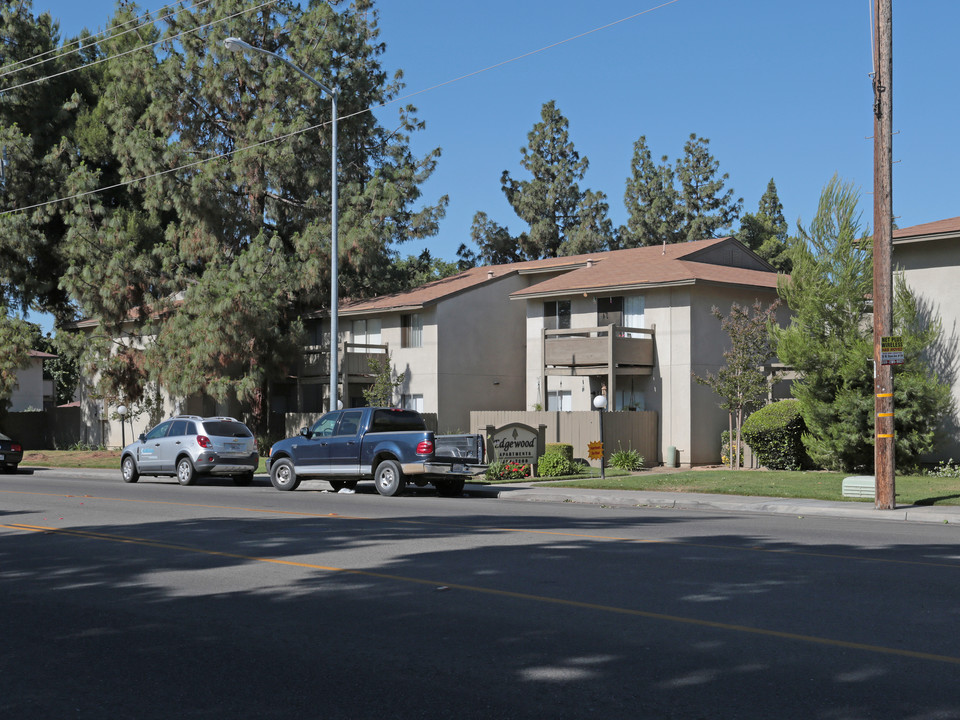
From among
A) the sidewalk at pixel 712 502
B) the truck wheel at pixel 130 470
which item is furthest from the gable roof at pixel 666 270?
the truck wheel at pixel 130 470

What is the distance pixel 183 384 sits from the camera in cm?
3850

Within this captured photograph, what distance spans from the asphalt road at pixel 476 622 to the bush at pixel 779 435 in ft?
45.1

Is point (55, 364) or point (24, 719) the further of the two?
point (55, 364)

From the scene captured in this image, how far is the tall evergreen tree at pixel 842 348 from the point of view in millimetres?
25328

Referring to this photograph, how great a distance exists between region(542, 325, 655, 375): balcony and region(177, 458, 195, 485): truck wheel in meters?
12.7

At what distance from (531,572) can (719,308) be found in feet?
83.2

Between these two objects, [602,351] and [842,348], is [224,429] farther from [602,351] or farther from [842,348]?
[842,348]

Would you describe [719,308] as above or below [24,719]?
above

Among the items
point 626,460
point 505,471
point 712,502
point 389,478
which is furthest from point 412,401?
point 712,502

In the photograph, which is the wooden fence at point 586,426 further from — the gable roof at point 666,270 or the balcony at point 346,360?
the balcony at point 346,360

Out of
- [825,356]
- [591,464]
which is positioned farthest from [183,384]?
[825,356]

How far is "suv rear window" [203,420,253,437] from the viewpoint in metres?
26.5

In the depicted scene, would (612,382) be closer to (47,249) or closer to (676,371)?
(676,371)

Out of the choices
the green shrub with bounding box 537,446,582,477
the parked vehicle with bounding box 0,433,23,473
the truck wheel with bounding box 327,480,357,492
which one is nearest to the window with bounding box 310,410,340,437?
the truck wheel with bounding box 327,480,357,492
